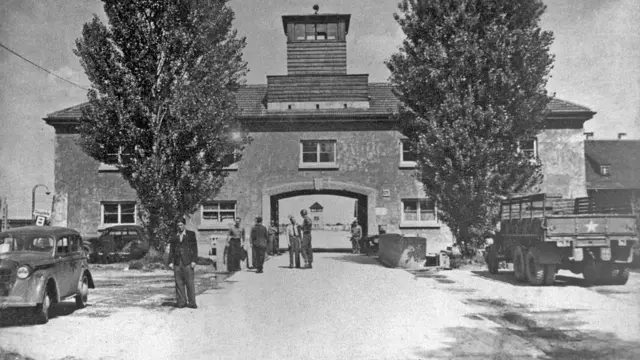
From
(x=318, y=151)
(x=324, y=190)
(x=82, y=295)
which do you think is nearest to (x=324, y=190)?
(x=324, y=190)

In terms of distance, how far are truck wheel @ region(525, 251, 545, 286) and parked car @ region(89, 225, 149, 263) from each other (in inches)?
524

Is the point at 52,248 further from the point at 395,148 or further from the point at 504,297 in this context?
the point at 395,148

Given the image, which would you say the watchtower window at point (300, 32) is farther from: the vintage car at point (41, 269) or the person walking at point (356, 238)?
the vintage car at point (41, 269)

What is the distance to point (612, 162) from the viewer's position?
3631 centimetres

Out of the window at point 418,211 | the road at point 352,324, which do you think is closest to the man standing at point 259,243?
the road at point 352,324

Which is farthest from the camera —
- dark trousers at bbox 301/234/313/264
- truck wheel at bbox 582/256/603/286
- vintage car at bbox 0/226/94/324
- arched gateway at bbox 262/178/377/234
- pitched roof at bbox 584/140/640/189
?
pitched roof at bbox 584/140/640/189

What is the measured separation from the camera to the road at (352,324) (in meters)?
7.01

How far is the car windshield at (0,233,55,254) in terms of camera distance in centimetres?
958

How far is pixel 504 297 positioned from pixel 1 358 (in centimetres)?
870

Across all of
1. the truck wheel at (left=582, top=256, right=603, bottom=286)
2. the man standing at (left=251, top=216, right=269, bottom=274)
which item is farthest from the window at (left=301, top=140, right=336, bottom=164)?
the truck wheel at (left=582, top=256, right=603, bottom=286)

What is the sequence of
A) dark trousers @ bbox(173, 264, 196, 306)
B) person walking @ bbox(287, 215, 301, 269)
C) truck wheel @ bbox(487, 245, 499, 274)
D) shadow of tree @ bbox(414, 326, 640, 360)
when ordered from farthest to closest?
person walking @ bbox(287, 215, 301, 269), truck wheel @ bbox(487, 245, 499, 274), dark trousers @ bbox(173, 264, 196, 306), shadow of tree @ bbox(414, 326, 640, 360)

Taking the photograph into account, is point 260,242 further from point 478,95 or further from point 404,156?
point 404,156

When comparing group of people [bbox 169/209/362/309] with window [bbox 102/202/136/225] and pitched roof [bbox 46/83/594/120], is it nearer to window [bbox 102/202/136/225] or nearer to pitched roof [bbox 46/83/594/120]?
pitched roof [bbox 46/83/594/120]

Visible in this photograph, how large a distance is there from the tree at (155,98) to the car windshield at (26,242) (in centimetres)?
812
